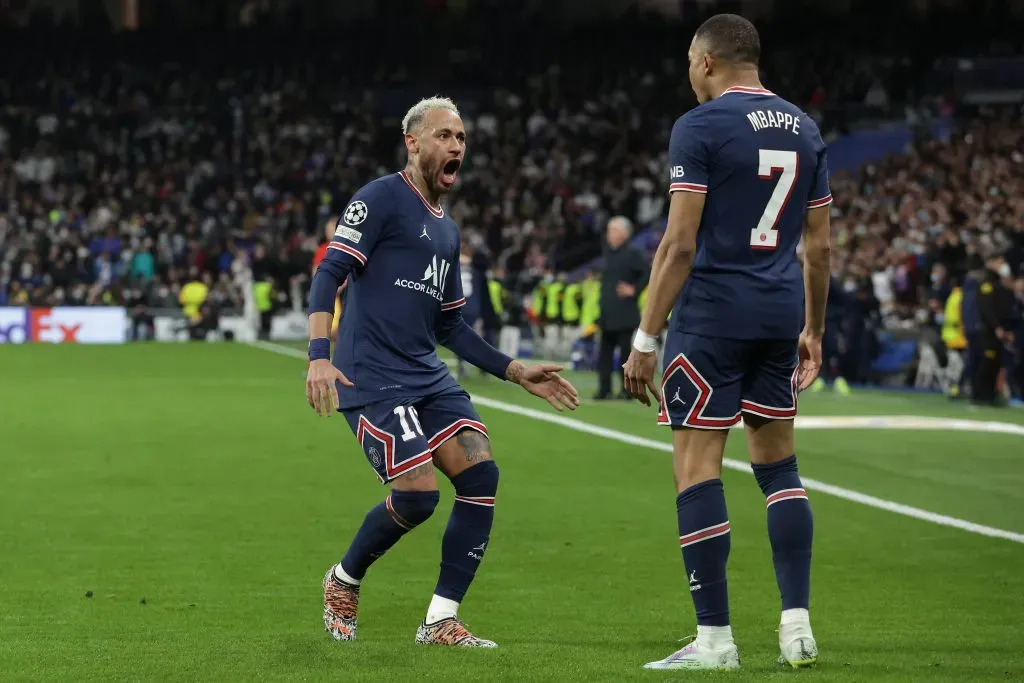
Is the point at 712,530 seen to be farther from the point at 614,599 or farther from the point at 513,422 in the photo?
the point at 513,422

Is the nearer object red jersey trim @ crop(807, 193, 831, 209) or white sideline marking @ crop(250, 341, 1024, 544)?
red jersey trim @ crop(807, 193, 831, 209)

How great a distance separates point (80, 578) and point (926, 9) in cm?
4448

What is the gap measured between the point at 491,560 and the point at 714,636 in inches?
136

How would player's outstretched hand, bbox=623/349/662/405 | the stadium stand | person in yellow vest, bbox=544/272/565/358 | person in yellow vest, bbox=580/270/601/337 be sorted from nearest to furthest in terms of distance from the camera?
1. player's outstretched hand, bbox=623/349/662/405
2. person in yellow vest, bbox=580/270/601/337
3. person in yellow vest, bbox=544/272/565/358
4. the stadium stand

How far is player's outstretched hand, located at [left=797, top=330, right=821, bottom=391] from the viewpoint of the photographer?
21.7 ft

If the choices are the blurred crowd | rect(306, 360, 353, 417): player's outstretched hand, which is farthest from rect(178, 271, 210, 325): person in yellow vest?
rect(306, 360, 353, 417): player's outstretched hand

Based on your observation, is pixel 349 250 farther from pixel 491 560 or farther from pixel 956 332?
pixel 956 332

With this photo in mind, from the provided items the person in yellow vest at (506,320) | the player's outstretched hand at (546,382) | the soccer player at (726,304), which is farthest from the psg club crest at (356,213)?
the person in yellow vest at (506,320)

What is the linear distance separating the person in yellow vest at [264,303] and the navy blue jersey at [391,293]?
112ft

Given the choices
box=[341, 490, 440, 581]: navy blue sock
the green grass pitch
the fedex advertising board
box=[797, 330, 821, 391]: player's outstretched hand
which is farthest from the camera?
the fedex advertising board

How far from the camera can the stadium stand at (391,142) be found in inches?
1592

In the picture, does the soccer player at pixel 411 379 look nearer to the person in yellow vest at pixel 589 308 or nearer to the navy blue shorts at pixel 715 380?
the navy blue shorts at pixel 715 380

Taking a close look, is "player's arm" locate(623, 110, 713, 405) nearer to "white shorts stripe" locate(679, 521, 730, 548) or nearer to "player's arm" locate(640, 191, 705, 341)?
"player's arm" locate(640, 191, 705, 341)

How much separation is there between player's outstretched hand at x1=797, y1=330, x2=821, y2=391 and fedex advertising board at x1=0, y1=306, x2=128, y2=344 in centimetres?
3316
